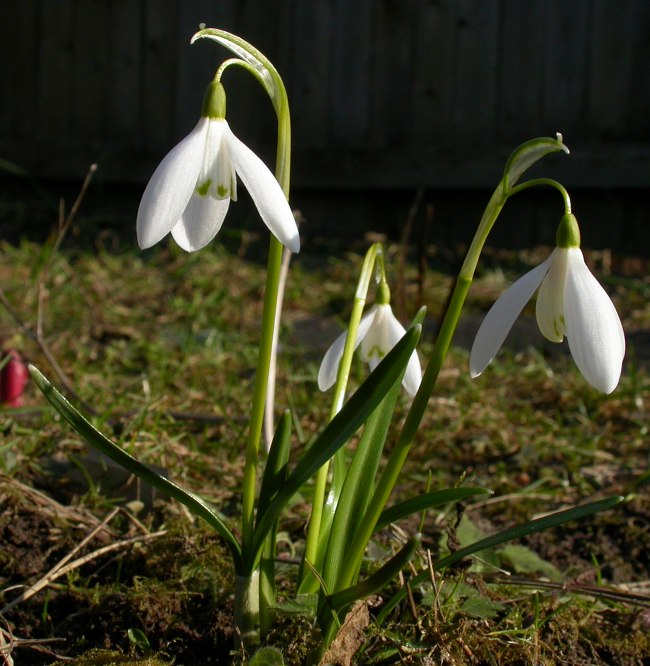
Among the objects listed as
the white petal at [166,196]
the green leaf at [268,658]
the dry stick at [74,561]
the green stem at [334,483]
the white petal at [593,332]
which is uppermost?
the white petal at [166,196]

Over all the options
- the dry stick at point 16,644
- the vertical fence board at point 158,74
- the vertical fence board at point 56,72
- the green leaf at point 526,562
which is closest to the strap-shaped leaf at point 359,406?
the dry stick at point 16,644

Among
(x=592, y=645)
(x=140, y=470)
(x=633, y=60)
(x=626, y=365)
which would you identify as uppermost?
(x=633, y=60)

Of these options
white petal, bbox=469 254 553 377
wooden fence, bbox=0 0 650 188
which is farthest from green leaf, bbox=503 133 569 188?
wooden fence, bbox=0 0 650 188

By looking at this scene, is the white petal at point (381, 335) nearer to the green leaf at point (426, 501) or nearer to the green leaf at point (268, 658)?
the green leaf at point (426, 501)

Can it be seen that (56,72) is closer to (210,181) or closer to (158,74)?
(158,74)

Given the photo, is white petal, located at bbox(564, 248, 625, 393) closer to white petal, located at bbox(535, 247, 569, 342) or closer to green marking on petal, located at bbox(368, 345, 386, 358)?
white petal, located at bbox(535, 247, 569, 342)

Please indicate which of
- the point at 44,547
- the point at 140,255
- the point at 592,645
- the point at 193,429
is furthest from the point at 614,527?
the point at 140,255

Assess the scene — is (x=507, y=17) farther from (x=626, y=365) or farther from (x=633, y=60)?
(x=626, y=365)

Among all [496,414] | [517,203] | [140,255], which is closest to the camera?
[496,414]
